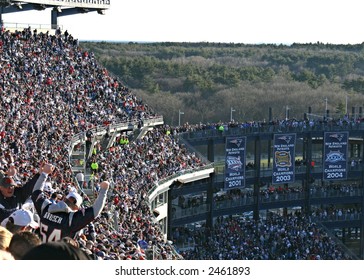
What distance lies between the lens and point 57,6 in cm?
6278

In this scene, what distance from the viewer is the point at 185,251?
49312 millimetres

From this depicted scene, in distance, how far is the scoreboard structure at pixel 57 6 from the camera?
56969 mm

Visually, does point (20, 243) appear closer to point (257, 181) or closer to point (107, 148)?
point (107, 148)

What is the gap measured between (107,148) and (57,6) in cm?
1621

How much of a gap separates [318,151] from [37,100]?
60.6 metres

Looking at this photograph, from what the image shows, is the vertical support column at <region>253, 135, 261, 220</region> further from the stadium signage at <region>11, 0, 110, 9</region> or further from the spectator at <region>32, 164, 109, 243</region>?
the spectator at <region>32, 164, 109, 243</region>

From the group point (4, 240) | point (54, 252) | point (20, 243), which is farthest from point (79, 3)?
point (54, 252)

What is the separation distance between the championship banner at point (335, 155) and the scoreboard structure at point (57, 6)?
17639mm

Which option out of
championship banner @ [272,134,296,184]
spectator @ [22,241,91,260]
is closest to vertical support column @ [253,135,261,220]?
championship banner @ [272,134,296,184]

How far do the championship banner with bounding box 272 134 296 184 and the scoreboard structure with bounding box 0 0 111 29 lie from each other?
594 inches

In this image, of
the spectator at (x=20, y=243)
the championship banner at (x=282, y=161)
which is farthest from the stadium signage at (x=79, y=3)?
the spectator at (x=20, y=243)

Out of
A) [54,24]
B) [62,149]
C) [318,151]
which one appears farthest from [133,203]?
[318,151]

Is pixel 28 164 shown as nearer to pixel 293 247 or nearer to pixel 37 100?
pixel 37 100

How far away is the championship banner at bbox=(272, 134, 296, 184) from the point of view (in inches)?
2311
